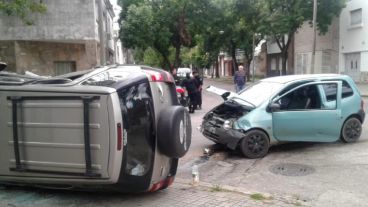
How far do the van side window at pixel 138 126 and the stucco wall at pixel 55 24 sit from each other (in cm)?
1684

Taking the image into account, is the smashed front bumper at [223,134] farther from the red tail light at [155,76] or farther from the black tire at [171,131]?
the red tail light at [155,76]

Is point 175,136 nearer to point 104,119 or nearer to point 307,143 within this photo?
point 104,119

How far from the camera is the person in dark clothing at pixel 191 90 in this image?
1662 centimetres

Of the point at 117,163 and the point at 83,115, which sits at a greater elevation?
the point at 83,115

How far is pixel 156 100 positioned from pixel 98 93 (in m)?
0.85

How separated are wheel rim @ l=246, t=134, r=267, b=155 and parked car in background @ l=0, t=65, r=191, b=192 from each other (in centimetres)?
331

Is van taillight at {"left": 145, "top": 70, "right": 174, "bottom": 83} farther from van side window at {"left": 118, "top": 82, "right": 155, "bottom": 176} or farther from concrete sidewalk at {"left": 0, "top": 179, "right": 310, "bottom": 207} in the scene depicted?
concrete sidewalk at {"left": 0, "top": 179, "right": 310, "bottom": 207}

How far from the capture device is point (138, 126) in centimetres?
491

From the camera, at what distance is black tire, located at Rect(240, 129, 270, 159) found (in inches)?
328

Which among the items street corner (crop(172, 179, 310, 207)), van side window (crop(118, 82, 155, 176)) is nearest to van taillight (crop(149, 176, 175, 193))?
street corner (crop(172, 179, 310, 207))

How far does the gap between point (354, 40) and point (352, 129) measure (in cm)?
2177

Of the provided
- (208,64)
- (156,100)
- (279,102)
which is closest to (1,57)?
(279,102)

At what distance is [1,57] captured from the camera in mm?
20578

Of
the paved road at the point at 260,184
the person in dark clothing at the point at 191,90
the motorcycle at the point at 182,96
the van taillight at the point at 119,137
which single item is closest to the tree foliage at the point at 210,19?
the person in dark clothing at the point at 191,90
